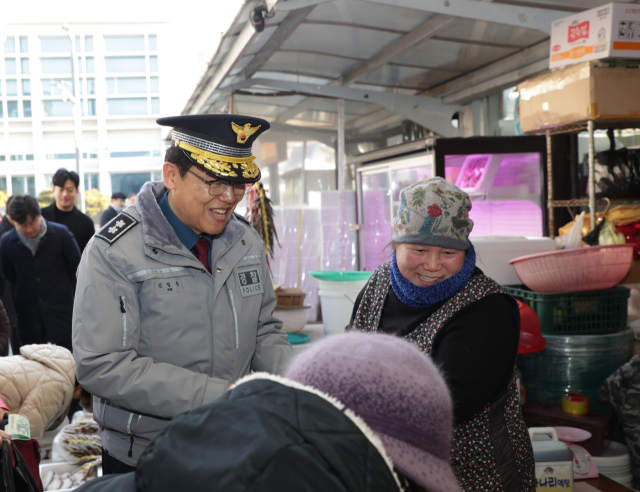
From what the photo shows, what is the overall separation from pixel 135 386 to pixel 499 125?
567 cm

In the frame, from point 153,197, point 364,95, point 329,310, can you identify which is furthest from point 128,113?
point 153,197

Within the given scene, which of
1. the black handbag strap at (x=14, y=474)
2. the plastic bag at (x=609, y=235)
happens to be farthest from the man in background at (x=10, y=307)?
the plastic bag at (x=609, y=235)

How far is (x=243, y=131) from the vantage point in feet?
5.10

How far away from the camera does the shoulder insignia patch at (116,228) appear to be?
4.81ft

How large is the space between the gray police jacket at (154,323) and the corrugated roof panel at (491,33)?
337 cm

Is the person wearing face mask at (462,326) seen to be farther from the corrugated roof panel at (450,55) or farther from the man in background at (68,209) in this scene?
the man in background at (68,209)

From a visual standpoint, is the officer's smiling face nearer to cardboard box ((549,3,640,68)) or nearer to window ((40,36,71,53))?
cardboard box ((549,3,640,68))

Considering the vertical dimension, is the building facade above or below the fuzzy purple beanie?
above

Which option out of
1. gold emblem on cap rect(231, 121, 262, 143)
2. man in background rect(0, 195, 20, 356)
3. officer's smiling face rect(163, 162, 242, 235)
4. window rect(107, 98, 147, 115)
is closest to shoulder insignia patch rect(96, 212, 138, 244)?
officer's smiling face rect(163, 162, 242, 235)

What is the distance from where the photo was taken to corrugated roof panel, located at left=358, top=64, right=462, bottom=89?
5.95 metres

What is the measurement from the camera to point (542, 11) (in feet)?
12.9

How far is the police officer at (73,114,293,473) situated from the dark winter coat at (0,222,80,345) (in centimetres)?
294

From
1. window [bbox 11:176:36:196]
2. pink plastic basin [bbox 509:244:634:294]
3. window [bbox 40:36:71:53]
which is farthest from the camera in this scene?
window [bbox 40:36:71:53]

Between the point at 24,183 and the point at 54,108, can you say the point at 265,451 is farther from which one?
the point at 54,108
